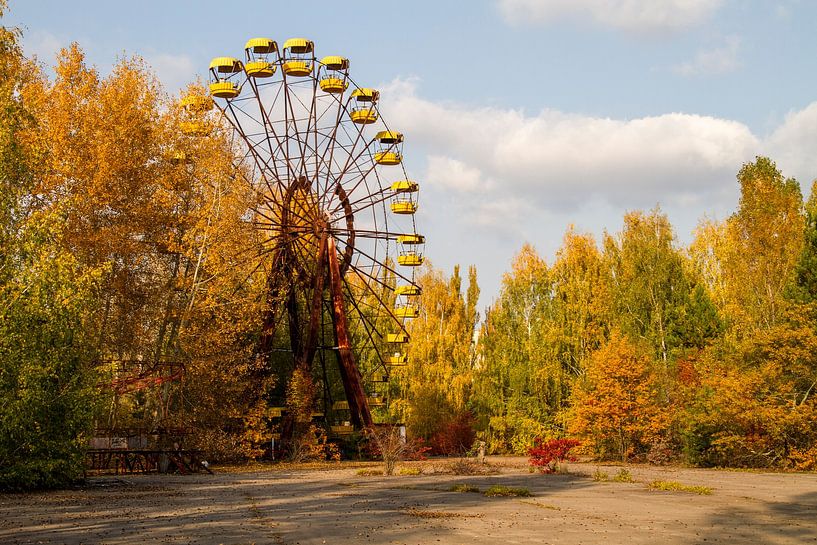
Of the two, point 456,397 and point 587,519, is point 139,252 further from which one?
point 587,519

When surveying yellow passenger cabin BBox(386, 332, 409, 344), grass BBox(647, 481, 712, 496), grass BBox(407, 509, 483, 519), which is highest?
yellow passenger cabin BBox(386, 332, 409, 344)

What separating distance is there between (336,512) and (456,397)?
33.0m

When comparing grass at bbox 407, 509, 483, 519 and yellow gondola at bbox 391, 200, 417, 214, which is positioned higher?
yellow gondola at bbox 391, 200, 417, 214

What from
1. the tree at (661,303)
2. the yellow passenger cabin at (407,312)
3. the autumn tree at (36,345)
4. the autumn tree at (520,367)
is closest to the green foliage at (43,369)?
the autumn tree at (36,345)

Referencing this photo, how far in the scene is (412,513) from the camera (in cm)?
1594

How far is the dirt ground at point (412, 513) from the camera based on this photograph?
12805mm

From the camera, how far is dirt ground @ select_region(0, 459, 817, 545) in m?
12.8

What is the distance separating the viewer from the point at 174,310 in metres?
34.5

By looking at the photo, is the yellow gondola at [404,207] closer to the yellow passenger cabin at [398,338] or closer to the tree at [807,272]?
the yellow passenger cabin at [398,338]

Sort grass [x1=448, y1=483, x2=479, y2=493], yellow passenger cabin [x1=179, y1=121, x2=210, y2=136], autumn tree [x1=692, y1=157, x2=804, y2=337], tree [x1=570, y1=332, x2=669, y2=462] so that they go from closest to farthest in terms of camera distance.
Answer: grass [x1=448, y1=483, x2=479, y2=493], tree [x1=570, y1=332, x2=669, y2=462], yellow passenger cabin [x1=179, y1=121, x2=210, y2=136], autumn tree [x1=692, y1=157, x2=804, y2=337]

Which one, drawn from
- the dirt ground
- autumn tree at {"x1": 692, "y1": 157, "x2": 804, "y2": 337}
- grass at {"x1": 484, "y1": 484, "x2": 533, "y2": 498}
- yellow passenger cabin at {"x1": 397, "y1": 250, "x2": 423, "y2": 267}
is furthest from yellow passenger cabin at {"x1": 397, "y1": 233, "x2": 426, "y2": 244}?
grass at {"x1": 484, "y1": 484, "x2": 533, "y2": 498}

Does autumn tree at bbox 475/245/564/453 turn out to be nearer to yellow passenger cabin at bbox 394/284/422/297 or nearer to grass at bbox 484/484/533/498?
yellow passenger cabin at bbox 394/284/422/297

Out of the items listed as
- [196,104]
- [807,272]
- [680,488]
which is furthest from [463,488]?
[196,104]

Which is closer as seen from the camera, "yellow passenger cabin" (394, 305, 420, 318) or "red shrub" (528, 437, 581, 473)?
"red shrub" (528, 437, 581, 473)
